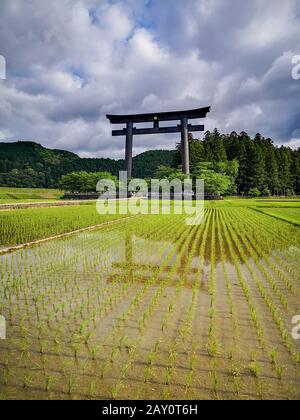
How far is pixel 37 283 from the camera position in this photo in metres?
5.29

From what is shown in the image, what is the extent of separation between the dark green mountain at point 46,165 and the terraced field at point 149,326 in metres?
65.0

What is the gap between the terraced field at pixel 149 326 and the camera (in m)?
2.51

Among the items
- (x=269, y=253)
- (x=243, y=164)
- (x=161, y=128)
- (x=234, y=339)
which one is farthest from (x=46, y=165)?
(x=234, y=339)

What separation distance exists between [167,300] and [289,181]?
59.4m

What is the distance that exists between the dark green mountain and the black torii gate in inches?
1168

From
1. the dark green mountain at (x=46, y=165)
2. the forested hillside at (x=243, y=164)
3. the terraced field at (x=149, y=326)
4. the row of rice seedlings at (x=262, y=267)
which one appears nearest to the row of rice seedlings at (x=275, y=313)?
the terraced field at (x=149, y=326)

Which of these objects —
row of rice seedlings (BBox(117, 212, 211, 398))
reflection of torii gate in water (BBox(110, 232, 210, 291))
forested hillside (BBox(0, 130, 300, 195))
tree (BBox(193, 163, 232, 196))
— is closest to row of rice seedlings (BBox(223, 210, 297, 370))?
reflection of torii gate in water (BBox(110, 232, 210, 291))
